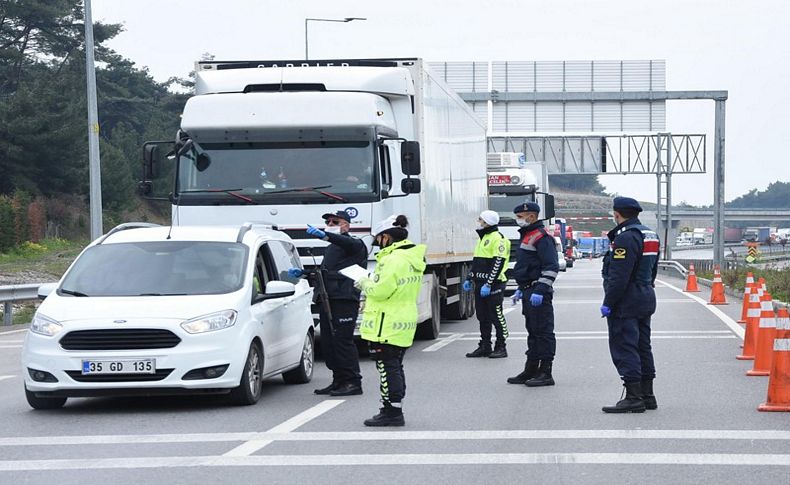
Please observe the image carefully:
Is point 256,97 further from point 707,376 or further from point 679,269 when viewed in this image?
point 679,269

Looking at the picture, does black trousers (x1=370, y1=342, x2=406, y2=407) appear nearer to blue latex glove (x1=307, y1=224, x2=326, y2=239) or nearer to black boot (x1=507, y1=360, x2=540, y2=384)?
Result: blue latex glove (x1=307, y1=224, x2=326, y2=239)

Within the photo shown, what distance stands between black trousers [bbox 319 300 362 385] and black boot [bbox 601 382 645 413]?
8.78ft

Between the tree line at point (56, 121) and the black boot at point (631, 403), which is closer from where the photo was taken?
the black boot at point (631, 403)

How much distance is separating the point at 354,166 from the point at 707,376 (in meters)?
4.80

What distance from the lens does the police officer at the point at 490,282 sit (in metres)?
17.8

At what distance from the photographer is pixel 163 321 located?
12.0m

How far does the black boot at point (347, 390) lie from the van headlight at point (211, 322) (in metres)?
1.58

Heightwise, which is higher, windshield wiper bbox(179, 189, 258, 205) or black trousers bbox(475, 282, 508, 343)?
windshield wiper bbox(179, 189, 258, 205)

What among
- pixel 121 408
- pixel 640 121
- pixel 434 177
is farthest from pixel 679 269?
pixel 121 408

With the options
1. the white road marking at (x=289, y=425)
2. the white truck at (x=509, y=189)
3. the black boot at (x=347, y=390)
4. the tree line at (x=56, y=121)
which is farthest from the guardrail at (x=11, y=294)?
the tree line at (x=56, y=121)

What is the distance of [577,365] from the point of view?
16.7 meters

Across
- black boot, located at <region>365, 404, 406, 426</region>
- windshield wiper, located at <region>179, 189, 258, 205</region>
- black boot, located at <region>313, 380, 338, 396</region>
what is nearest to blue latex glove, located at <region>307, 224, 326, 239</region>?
black boot, located at <region>313, 380, 338, 396</region>

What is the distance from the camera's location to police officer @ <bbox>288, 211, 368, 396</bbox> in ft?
44.4

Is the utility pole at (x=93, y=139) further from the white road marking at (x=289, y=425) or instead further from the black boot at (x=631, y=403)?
the black boot at (x=631, y=403)
